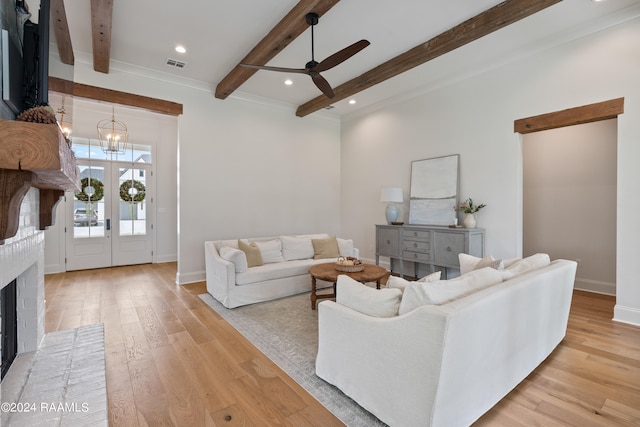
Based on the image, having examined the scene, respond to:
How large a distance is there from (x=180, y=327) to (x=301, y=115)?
4.43 m

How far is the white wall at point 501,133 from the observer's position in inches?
127

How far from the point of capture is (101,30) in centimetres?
318

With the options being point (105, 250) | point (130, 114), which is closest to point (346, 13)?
point (130, 114)

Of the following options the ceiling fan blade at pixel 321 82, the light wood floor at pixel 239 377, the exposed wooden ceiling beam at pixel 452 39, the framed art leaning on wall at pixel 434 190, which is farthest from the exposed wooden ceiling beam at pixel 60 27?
the framed art leaning on wall at pixel 434 190

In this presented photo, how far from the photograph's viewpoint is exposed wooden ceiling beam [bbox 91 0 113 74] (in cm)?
282

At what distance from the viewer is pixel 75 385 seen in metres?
1.89

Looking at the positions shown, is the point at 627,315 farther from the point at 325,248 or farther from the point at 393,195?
the point at 325,248

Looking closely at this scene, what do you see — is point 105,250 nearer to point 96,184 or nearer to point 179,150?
point 96,184

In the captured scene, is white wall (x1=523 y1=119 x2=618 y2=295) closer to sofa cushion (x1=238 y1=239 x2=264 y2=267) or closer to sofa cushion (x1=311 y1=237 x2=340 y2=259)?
sofa cushion (x1=311 y1=237 x2=340 y2=259)

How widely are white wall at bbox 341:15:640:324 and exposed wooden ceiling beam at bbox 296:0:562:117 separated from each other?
117cm

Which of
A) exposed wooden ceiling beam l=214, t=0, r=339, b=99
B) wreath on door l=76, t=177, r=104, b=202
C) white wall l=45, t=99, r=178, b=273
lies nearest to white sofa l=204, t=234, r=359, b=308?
exposed wooden ceiling beam l=214, t=0, r=339, b=99

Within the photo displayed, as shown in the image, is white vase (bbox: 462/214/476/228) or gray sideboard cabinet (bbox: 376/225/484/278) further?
white vase (bbox: 462/214/476/228)

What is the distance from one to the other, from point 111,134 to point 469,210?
643 centimetres

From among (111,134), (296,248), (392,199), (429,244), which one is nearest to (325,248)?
(296,248)
